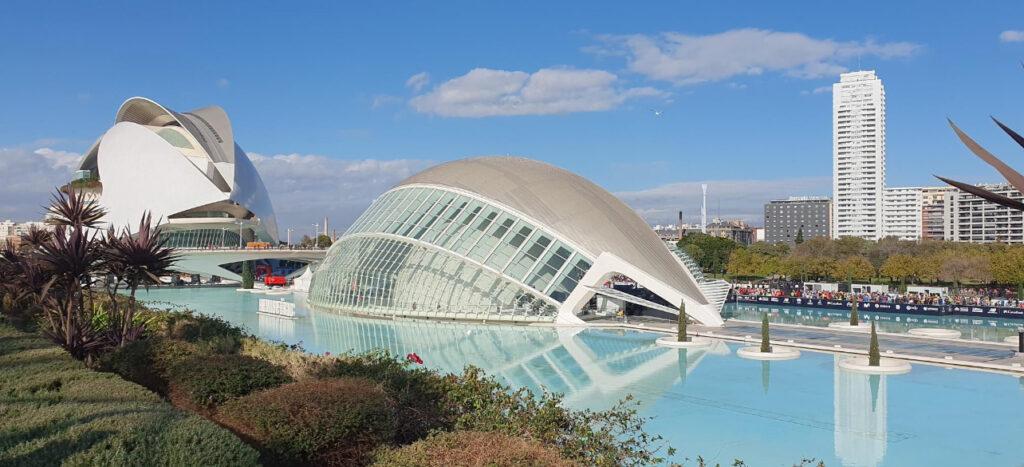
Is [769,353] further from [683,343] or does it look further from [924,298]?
[924,298]

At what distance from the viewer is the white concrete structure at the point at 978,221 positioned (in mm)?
126750

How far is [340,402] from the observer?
298 inches

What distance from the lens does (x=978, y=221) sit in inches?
5281

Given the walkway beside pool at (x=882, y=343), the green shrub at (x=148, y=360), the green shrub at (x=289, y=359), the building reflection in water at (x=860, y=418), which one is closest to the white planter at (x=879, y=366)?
the building reflection in water at (x=860, y=418)

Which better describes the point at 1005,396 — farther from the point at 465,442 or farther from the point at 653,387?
the point at 465,442

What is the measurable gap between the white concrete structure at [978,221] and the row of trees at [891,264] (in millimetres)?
63137

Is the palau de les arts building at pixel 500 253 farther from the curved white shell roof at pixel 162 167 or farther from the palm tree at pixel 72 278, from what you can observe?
the curved white shell roof at pixel 162 167

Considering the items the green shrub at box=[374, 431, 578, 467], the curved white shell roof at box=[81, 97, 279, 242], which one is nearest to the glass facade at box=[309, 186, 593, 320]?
the green shrub at box=[374, 431, 578, 467]

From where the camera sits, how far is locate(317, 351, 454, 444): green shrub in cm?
903

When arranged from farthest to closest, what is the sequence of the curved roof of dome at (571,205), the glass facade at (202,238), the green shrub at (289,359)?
the glass facade at (202,238)
the curved roof of dome at (571,205)
the green shrub at (289,359)

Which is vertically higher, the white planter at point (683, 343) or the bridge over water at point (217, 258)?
the bridge over water at point (217, 258)

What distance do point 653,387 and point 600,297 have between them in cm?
1559

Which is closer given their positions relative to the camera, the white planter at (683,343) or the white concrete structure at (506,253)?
the white planter at (683,343)

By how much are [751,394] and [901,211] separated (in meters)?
158
